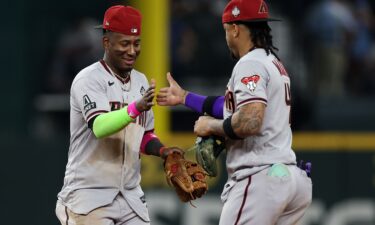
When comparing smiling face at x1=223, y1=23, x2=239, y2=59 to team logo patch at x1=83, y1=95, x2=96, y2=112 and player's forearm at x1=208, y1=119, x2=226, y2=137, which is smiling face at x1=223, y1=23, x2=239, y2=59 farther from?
team logo patch at x1=83, y1=95, x2=96, y2=112

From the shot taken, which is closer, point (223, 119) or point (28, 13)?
point (223, 119)

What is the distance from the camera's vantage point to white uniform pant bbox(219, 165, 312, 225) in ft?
19.8

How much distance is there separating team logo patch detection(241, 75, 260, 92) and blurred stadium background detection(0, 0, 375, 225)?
180 inches

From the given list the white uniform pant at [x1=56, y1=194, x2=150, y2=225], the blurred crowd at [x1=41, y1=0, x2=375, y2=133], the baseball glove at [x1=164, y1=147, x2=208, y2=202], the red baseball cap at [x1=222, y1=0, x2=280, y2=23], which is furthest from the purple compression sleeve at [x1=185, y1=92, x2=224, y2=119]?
the blurred crowd at [x1=41, y1=0, x2=375, y2=133]

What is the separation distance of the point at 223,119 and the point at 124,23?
2.65 ft

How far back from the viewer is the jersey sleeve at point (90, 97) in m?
6.18

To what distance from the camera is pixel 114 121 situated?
19.9 feet

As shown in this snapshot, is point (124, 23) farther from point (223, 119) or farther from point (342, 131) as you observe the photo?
point (342, 131)

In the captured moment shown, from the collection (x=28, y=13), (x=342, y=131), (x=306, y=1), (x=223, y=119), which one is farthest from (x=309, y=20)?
(x=223, y=119)

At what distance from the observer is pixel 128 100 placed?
6398 mm

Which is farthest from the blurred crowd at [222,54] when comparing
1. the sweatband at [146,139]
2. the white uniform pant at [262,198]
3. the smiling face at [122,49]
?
the white uniform pant at [262,198]

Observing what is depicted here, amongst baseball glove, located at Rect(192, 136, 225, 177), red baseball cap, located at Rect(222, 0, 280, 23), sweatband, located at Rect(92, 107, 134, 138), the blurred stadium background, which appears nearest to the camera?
sweatband, located at Rect(92, 107, 134, 138)

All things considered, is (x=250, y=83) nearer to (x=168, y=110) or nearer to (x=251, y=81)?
(x=251, y=81)

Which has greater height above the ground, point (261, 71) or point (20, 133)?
point (261, 71)
